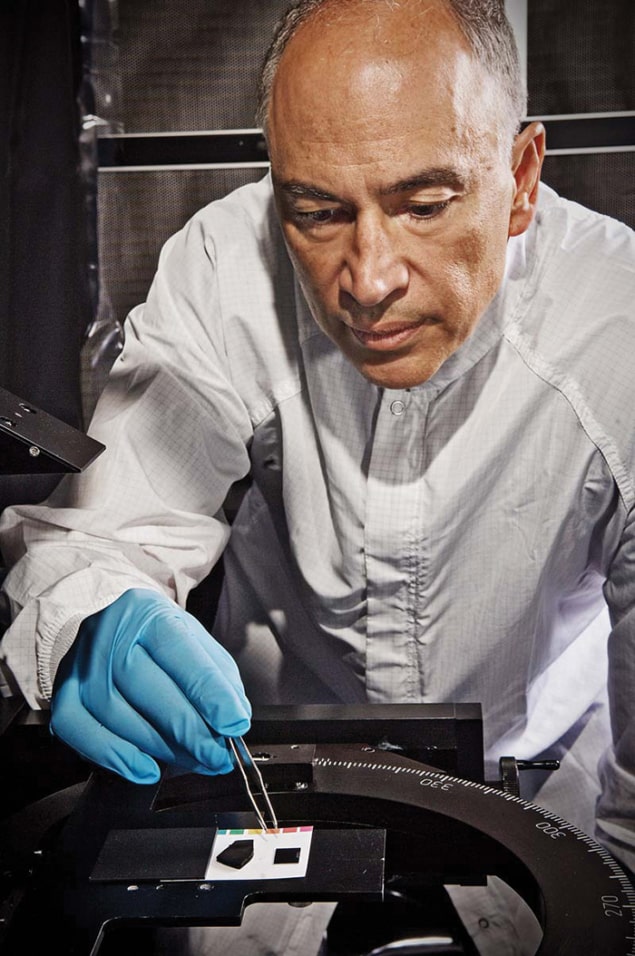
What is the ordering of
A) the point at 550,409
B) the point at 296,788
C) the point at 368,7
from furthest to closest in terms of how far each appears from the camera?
the point at 550,409 → the point at 368,7 → the point at 296,788

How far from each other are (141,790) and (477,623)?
47cm

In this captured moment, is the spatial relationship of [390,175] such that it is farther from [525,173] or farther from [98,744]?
[98,744]

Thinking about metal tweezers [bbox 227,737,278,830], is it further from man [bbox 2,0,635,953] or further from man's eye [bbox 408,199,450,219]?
man's eye [bbox 408,199,450,219]

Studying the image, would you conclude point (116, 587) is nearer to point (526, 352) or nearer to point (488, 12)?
point (526, 352)

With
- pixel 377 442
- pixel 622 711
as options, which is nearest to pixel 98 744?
pixel 377 442

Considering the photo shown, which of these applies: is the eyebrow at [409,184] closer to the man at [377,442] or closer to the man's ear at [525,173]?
the man at [377,442]

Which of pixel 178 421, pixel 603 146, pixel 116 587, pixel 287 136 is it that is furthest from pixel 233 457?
pixel 603 146

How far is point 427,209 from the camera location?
100 cm

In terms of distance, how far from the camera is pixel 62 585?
103 centimetres

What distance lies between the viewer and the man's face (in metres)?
0.94

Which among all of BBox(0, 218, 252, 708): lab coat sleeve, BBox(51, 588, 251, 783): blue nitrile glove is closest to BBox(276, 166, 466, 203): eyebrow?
Result: BBox(0, 218, 252, 708): lab coat sleeve

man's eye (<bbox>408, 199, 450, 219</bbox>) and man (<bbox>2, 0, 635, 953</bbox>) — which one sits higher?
man's eye (<bbox>408, 199, 450, 219</bbox>)

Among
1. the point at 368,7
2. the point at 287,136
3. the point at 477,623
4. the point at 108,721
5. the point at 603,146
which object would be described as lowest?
the point at 477,623

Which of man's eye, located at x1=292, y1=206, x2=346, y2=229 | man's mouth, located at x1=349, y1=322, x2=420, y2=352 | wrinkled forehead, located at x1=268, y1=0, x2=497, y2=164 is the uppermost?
wrinkled forehead, located at x1=268, y1=0, x2=497, y2=164
